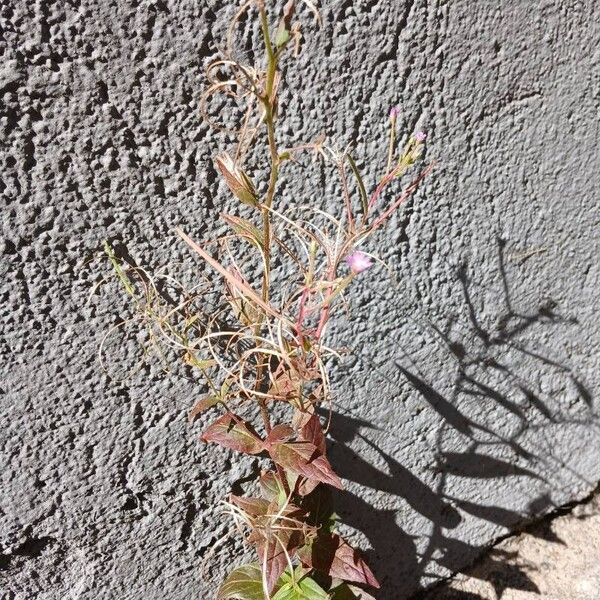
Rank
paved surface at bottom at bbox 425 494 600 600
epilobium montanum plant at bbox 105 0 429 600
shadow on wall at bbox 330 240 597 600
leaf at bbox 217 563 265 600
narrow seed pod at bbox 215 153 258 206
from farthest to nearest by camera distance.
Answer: paved surface at bottom at bbox 425 494 600 600, shadow on wall at bbox 330 240 597 600, leaf at bbox 217 563 265 600, epilobium montanum plant at bbox 105 0 429 600, narrow seed pod at bbox 215 153 258 206

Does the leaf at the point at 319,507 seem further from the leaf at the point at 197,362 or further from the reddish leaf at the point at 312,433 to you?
the leaf at the point at 197,362

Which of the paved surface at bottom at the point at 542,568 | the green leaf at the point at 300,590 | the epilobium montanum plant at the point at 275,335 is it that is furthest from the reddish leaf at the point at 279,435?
the paved surface at bottom at the point at 542,568

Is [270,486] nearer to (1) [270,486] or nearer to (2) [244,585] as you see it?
(1) [270,486]

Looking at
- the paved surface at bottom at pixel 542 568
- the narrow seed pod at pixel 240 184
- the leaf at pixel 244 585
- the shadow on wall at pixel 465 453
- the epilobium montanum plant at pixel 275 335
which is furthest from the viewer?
the paved surface at bottom at pixel 542 568

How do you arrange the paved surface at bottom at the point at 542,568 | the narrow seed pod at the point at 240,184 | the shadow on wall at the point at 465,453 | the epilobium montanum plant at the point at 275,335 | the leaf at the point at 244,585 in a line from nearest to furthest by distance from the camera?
the narrow seed pod at the point at 240,184, the epilobium montanum plant at the point at 275,335, the leaf at the point at 244,585, the shadow on wall at the point at 465,453, the paved surface at bottom at the point at 542,568

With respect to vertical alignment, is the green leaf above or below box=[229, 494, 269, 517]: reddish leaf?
below

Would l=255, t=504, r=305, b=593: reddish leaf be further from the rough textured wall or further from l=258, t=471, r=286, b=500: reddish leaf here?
the rough textured wall

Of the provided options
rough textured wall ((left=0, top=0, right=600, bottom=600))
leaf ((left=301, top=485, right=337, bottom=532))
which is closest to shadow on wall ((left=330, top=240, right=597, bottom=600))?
rough textured wall ((left=0, top=0, right=600, bottom=600))

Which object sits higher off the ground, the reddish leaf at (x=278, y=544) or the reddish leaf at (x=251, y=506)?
the reddish leaf at (x=251, y=506)

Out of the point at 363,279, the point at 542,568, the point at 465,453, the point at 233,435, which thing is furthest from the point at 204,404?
the point at 542,568
